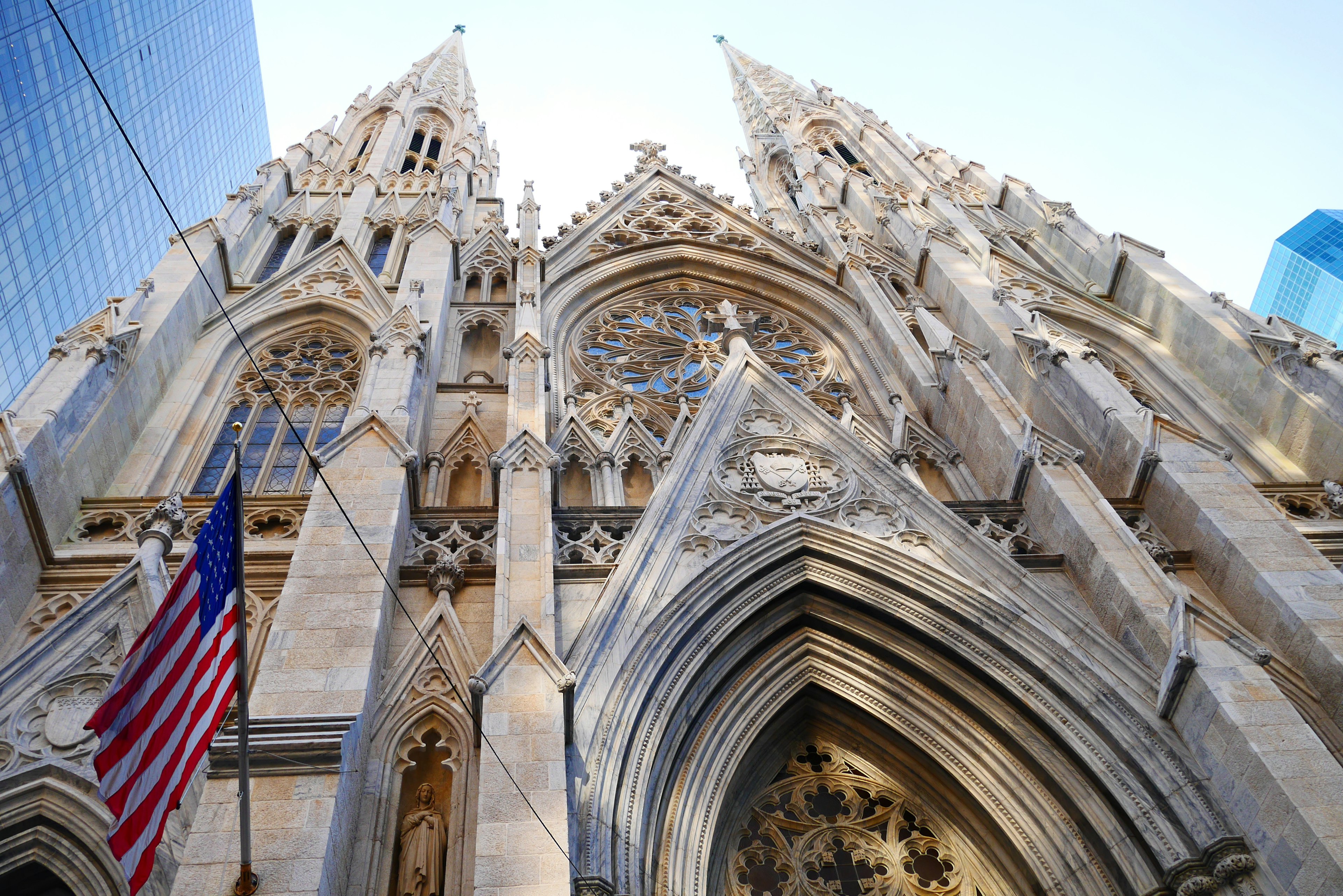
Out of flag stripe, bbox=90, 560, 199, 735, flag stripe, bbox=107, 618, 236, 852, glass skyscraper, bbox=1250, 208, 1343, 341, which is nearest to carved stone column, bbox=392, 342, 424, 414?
flag stripe, bbox=90, 560, 199, 735

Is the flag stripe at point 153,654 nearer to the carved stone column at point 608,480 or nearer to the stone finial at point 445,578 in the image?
the stone finial at point 445,578

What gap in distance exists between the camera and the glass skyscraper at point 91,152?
34938mm

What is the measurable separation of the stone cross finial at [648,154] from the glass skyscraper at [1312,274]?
140 feet

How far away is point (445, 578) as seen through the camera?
10.6 meters

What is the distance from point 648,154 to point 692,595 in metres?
17.9

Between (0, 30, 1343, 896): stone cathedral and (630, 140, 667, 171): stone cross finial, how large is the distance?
855 centimetres

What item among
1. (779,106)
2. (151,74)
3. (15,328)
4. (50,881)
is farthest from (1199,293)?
(151,74)

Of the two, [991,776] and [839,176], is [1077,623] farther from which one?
[839,176]

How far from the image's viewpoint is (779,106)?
36062mm

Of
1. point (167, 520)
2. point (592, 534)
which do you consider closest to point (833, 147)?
point (592, 534)

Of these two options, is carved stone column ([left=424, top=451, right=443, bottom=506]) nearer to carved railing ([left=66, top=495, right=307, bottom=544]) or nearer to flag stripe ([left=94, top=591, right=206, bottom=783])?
carved railing ([left=66, top=495, right=307, bottom=544])

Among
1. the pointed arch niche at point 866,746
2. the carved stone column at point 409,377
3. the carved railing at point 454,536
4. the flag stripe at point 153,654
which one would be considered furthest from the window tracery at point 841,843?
the carved stone column at point 409,377

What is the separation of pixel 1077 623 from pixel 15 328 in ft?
115

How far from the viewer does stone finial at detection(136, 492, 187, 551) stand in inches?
421
